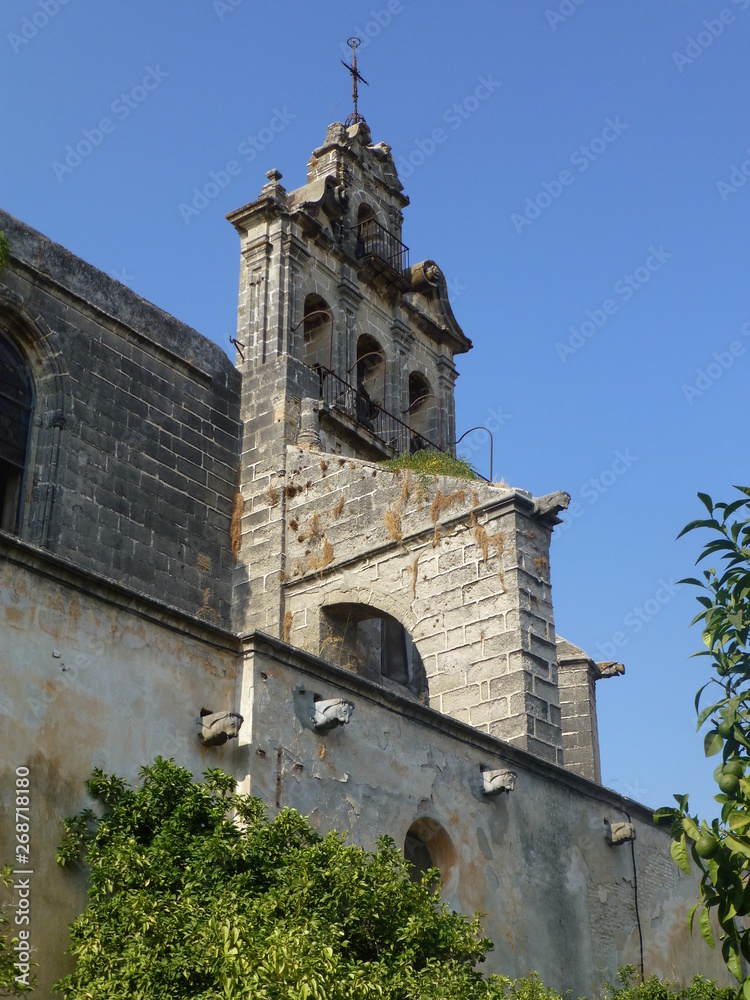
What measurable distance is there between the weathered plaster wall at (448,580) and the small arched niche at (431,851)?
2.04 metres

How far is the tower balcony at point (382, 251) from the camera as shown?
1972 centimetres

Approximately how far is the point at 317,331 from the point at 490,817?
8648mm

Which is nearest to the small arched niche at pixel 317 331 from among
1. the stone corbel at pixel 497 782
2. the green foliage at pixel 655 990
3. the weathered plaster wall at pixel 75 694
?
the stone corbel at pixel 497 782

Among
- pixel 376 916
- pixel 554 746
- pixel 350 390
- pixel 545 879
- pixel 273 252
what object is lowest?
pixel 376 916

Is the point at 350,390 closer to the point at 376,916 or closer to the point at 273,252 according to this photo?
the point at 273,252

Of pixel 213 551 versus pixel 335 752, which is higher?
pixel 213 551

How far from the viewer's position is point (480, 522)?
46.4 ft

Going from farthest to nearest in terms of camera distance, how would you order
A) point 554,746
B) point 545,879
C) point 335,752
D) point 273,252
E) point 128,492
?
point 273,252 → point 128,492 → point 554,746 → point 545,879 → point 335,752

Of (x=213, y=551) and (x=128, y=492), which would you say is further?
(x=213, y=551)

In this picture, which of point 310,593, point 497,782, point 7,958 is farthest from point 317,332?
point 7,958

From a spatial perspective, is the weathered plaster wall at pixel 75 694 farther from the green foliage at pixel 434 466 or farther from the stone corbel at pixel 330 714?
the green foliage at pixel 434 466

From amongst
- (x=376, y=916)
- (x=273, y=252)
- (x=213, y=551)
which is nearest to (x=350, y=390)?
(x=273, y=252)

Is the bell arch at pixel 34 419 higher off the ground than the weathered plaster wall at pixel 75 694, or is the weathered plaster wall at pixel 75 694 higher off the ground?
the bell arch at pixel 34 419

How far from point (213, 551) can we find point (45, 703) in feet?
23.6
